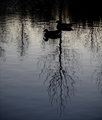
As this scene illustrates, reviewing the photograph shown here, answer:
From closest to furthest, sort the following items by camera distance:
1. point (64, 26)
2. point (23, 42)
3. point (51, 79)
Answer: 1. point (51, 79)
2. point (23, 42)
3. point (64, 26)

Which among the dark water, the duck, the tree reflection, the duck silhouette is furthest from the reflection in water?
the duck

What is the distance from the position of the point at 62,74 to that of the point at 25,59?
5.93 metres

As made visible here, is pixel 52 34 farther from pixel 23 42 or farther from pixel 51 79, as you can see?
pixel 51 79

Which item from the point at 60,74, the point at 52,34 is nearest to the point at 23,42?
the point at 52,34

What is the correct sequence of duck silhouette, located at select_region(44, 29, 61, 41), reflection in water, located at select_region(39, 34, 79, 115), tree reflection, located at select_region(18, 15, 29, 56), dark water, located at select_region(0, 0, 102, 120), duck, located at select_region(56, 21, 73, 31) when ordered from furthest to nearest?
duck, located at select_region(56, 21, 73, 31), duck silhouette, located at select_region(44, 29, 61, 41), tree reflection, located at select_region(18, 15, 29, 56), reflection in water, located at select_region(39, 34, 79, 115), dark water, located at select_region(0, 0, 102, 120)

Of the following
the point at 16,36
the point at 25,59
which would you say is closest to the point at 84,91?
the point at 25,59

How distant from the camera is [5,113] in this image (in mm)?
15859

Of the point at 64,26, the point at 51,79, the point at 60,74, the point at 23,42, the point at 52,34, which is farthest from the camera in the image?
the point at 64,26

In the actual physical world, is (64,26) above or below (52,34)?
above

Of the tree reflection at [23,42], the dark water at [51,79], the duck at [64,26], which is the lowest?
the dark water at [51,79]

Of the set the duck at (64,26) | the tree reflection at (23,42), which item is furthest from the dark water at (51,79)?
the duck at (64,26)

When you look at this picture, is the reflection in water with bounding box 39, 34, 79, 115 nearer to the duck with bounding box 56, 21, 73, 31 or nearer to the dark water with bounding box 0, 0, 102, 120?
the dark water with bounding box 0, 0, 102, 120

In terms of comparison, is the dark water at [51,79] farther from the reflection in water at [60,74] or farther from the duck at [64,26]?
the duck at [64,26]

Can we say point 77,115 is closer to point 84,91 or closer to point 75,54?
point 84,91
